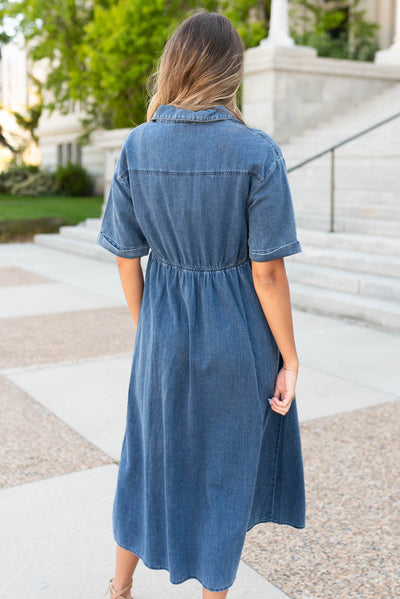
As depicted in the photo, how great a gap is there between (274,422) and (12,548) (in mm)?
1355

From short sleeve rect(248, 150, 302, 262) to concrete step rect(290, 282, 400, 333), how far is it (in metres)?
4.93

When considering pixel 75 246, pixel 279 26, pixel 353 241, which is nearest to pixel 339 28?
pixel 279 26

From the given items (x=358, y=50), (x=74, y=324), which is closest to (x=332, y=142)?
(x=74, y=324)

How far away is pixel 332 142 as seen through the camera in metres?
12.7

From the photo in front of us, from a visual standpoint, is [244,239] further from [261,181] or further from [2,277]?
[2,277]

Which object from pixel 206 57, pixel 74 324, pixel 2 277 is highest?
pixel 206 57

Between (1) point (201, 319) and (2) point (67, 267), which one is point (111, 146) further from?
(1) point (201, 319)

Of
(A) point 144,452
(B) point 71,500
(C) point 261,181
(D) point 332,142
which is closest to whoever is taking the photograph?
(C) point 261,181

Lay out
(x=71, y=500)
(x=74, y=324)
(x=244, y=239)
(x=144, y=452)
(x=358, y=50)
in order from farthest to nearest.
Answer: (x=358, y=50)
(x=74, y=324)
(x=71, y=500)
(x=144, y=452)
(x=244, y=239)

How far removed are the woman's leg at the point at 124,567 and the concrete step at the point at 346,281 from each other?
528 centimetres

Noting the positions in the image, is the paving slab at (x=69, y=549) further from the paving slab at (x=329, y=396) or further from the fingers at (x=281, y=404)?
the paving slab at (x=329, y=396)

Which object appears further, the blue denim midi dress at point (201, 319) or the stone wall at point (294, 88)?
the stone wall at point (294, 88)

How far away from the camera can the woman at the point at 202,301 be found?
184 centimetres

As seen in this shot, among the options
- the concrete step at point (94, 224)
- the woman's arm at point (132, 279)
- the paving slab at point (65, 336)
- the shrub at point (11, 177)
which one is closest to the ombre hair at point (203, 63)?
the woman's arm at point (132, 279)
